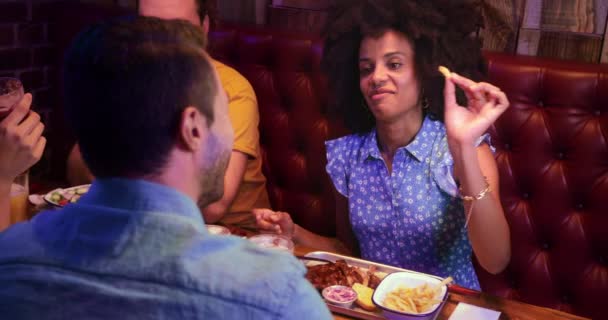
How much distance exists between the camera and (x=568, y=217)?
2.17 metres

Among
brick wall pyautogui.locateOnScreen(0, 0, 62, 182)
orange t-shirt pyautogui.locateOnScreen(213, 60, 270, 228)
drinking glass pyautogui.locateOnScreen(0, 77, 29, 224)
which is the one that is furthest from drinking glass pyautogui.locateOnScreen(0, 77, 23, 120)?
brick wall pyautogui.locateOnScreen(0, 0, 62, 182)

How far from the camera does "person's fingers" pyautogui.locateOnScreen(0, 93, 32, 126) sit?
1.55 m

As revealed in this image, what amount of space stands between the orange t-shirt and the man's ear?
1.24 m


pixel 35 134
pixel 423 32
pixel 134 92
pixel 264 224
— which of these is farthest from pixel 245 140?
pixel 134 92

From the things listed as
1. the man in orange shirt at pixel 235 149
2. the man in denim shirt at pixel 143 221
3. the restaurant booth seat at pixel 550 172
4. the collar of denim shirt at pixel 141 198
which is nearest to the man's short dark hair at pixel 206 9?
the man in orange shirt at pixel 235 149

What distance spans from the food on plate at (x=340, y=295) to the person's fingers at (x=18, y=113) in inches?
33.0

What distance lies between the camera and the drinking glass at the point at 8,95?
163 centimetres

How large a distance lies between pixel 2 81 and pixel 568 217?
1781 millimetres

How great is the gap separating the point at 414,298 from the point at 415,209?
542mm

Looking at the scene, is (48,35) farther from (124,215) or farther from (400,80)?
(124,215)

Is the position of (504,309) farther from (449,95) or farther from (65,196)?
(65,196)

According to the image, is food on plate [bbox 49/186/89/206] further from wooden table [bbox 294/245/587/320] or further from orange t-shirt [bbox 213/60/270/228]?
wooden table [bbox 294/245/587/320]

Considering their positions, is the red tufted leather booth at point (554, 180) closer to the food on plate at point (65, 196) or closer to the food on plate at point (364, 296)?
Result: the food on plate at point (364, 296)

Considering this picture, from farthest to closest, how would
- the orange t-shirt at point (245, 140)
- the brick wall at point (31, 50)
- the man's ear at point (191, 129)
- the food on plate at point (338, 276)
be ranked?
the brick wall at point (31, 50)
the orange t-shirt at point (245, 140)
the food on plate at point (338, 276)
the man's ear at point (191, 129)
